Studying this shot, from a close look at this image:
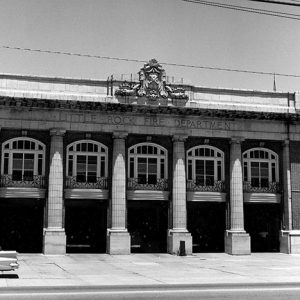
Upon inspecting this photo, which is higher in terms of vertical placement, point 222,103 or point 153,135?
point 222,103

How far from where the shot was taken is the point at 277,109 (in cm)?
3938

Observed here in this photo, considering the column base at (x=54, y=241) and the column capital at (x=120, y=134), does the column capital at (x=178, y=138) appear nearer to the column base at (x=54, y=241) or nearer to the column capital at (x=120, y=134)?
the column capital at (x=120, y=134)

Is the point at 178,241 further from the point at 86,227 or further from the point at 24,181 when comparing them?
the point at 24,181

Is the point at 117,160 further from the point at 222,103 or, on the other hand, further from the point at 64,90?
the point at 222,103

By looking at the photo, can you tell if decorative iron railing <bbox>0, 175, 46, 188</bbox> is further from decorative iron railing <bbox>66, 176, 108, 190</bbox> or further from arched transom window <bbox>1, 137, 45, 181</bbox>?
decorative iron railing <bbox>66, 176, 108, 190</bbox>

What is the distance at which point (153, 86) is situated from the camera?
123ft

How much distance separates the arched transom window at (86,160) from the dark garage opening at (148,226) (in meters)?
3.53

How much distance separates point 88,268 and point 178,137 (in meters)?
13.4

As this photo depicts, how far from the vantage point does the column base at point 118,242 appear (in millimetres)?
35562

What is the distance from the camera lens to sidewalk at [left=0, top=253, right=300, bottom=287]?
70.0 feet

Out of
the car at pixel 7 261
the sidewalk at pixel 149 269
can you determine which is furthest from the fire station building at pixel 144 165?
the car at pixel 7 261

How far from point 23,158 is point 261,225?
1804 centimetres

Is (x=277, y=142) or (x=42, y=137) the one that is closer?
(x=42, y=137)

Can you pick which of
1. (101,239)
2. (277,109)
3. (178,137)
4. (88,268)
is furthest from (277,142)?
(88,268)
